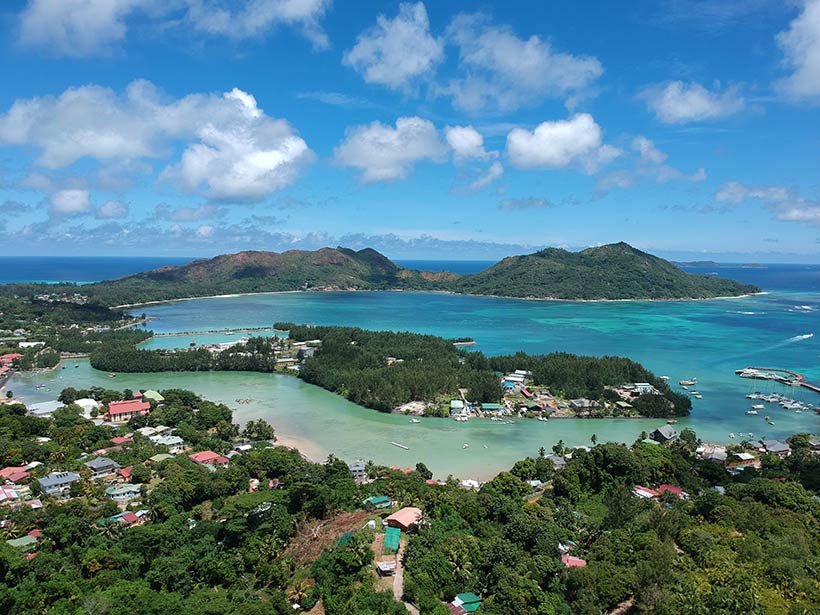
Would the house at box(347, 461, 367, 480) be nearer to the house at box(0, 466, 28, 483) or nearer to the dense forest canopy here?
the dense forest canopy

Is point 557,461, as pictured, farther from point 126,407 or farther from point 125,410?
point 126,407

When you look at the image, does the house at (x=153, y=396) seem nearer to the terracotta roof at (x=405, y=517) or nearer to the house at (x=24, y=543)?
the house at (x=24, y=543)

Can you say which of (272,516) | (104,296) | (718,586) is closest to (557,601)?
(718,586)

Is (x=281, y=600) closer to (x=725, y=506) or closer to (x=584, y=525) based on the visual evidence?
(x=584, y=525)

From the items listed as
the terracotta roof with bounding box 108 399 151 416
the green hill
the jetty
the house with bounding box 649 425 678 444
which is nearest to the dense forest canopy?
the house with bounding box 649 425 678 444

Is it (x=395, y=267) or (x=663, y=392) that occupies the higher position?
(x=395, y=267)

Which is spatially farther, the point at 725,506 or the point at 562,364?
the point at 562,364

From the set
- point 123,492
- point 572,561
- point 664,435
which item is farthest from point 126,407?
point 664,435
